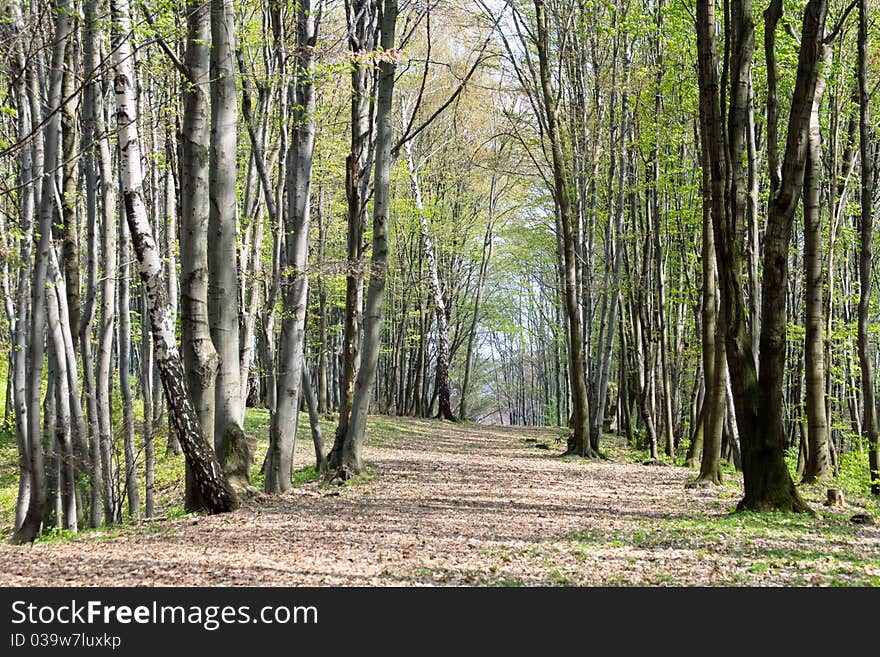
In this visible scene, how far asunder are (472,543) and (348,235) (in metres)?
6.30

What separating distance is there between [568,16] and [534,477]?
29.7 feet

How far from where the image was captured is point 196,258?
7.68 meters

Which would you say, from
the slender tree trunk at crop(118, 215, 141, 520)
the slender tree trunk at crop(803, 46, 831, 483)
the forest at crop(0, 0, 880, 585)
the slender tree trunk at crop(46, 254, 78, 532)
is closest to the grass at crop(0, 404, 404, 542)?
the forest at crop(0, 0, 880, 585)

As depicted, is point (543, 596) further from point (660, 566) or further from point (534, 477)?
point (534, 477)

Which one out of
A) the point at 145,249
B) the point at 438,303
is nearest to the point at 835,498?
the point at 145,249

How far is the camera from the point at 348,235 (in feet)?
38.2

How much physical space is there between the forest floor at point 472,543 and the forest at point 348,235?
267mm

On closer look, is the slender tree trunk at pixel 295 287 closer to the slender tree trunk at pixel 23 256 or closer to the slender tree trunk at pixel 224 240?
the slender tree trunk at pixel 224 240

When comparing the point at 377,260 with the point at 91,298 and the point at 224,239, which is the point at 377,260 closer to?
the point at 224,239

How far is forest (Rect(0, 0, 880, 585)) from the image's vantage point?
25.2ft

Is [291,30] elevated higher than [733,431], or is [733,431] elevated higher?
[291,30]

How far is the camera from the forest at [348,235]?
302 inches

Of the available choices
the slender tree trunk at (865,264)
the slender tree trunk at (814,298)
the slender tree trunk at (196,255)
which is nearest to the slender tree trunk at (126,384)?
the slender tree trunk at (196,255)

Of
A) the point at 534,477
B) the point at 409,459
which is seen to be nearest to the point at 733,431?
the point at 534,477
